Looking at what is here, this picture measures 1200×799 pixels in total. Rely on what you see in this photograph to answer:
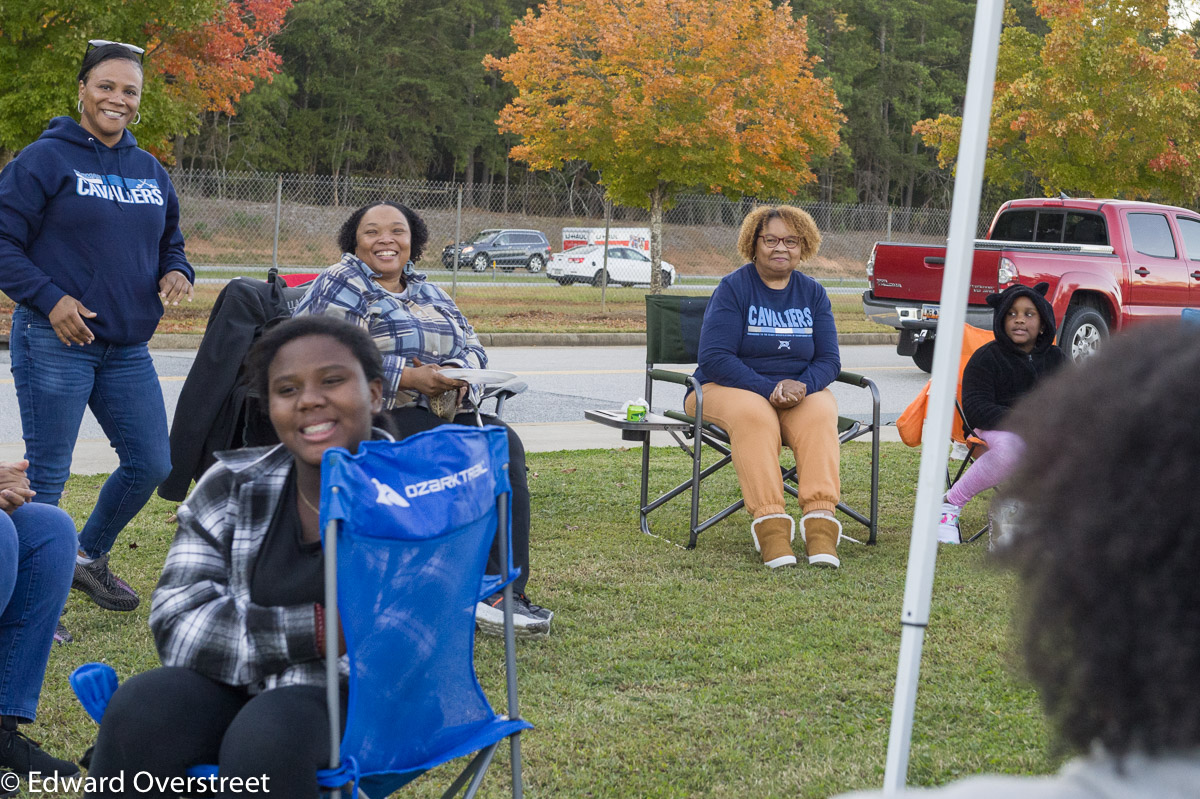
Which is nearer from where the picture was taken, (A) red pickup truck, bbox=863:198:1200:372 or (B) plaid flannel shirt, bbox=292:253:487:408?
(B) plaid flannel shirt, bbox=292:253:487:408

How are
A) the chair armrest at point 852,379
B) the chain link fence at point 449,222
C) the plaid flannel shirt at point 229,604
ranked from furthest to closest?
the chain link fence at point 449,222 < the chair armrest at point 852,379 < the plaid flannel shirt at point 229,604

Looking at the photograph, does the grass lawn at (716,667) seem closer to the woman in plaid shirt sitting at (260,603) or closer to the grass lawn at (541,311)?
the woman in plaid shirt sitting at (260,603)

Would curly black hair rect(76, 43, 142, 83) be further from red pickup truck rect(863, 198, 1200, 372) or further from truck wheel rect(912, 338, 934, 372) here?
red pickup truck rect(863, 198, 1200, 372)

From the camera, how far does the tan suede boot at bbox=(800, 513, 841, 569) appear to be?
5.27 metres

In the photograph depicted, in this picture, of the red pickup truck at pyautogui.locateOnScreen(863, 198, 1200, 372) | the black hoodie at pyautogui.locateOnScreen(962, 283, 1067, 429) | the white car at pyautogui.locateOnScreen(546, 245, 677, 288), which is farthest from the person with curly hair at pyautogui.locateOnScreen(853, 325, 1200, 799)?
the white car at pyautogui.locateOnScreen(546, 245, 677, 288)

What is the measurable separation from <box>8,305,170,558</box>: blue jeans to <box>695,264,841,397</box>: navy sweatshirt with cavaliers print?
2.54 metres

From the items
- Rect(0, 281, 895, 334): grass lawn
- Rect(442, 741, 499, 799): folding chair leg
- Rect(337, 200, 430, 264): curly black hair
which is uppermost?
Rect(337, 200, 430, 264): curly black hair

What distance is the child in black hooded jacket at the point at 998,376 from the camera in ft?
18.9

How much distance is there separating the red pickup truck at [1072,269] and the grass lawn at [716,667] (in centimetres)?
693

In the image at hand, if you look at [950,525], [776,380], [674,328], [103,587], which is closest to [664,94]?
[674,328]

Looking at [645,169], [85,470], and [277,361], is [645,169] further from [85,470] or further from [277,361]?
[277,361]

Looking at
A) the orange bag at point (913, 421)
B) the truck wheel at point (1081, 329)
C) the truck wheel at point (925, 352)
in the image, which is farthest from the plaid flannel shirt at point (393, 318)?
the truck wheel at point (1081, 329)

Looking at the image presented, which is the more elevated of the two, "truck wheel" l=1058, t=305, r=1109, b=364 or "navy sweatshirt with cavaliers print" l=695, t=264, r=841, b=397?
"navy sweatshirt with cavaliers print" l=695, t=264, r=841, b=397

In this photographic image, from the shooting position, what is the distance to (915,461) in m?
7.97
